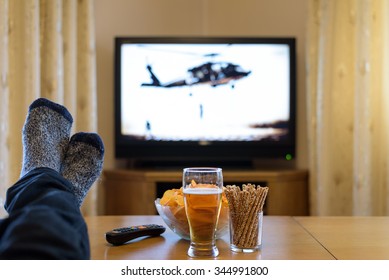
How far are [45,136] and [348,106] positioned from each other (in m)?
1.92

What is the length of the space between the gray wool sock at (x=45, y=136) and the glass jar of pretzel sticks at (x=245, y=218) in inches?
19.4

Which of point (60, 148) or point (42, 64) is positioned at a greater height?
point (42, 64)

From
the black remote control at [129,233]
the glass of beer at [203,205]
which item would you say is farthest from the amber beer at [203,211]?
the black remote control at [129,233]

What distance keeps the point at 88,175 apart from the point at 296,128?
6.45 ft

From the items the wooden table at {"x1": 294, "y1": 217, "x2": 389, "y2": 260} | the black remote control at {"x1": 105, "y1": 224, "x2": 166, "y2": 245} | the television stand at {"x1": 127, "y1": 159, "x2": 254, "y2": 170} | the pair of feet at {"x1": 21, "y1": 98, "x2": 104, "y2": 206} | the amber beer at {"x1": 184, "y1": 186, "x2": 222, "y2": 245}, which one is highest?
the pair of feet at {"x1": 21, "y1": 98, "x2": 104, "y2": 206}

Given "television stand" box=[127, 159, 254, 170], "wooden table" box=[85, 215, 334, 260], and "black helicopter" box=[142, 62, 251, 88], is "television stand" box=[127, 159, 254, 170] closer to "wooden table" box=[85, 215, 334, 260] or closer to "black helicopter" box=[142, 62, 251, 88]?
"black helicopter" box=[142, 62, 251, 88]

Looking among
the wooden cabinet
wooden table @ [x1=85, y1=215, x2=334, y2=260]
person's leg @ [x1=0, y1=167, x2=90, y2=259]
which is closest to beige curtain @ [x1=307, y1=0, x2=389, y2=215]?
the wooden cabinet

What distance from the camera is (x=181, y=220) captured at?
1022mm

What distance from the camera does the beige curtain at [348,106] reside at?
256 cm

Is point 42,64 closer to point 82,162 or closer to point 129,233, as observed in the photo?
point 82,162

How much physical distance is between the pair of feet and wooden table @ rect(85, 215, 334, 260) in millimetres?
126

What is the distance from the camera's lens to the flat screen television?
9.61ft

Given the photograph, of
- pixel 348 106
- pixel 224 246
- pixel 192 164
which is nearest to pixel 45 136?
pixel 224 246
